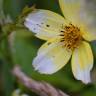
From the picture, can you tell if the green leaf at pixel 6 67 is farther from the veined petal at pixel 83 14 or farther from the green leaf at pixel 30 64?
the veined petal at pixel 83 14

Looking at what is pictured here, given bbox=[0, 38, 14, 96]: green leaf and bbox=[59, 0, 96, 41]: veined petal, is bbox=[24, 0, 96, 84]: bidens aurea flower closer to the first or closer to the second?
bbox=[59, 0, 96, 41]: veined petal

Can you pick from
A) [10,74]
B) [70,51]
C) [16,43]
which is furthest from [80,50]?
[16,43]

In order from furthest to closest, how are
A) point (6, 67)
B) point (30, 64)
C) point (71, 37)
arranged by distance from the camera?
point (30, 64)
point (6, 67)
point (71, 37)

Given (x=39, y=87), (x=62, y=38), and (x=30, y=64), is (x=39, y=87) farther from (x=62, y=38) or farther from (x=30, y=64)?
(x=30, y=64)

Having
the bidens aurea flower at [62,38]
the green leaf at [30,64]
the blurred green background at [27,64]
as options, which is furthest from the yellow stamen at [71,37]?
the green leaf at [30,64]

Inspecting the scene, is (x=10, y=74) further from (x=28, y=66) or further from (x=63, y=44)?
(x=63, y=44)

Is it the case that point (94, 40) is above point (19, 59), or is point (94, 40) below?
above

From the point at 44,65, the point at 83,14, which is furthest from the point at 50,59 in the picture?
the point at 83,14

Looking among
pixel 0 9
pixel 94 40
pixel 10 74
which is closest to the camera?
pixel 94 40
